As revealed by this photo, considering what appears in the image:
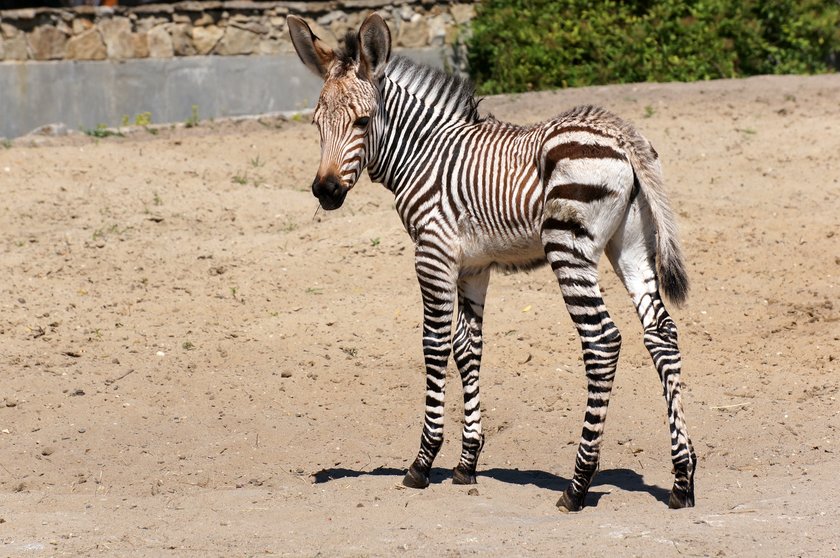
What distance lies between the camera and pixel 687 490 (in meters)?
5.90

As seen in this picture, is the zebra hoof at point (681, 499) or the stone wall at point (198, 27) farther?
the stone wall at point (198, 27)

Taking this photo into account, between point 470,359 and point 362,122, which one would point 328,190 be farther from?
point 470,359

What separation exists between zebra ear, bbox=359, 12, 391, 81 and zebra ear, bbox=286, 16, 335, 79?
20cm

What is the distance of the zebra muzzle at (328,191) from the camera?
602 centimetres

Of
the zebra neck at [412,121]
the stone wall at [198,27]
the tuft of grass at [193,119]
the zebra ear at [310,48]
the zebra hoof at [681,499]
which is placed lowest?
the tuft of grass at [193,119]

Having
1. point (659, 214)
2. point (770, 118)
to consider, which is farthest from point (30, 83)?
point (659, 214)

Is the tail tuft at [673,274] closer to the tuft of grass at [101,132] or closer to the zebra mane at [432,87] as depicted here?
the zebra mane at [432,87]

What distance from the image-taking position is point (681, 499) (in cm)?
590

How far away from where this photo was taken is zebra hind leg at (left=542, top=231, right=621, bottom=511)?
5910mm

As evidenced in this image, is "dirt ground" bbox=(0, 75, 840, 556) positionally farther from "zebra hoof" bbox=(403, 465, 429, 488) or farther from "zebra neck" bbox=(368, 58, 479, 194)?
"zebra neck" bbox=(368, 58, 479, 194)

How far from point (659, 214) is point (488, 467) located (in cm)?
191

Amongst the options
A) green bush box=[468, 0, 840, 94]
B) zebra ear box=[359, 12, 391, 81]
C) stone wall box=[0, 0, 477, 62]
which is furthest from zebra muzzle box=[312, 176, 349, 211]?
green bush box=[468, 0, 840, 94]

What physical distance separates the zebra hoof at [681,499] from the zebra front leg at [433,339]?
1.26m

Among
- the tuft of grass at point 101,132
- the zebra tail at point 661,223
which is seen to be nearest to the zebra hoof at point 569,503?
the zebra tail at point 661,223
